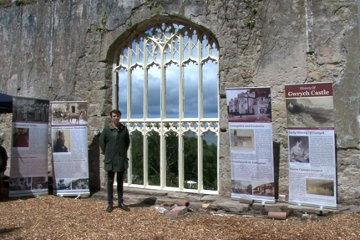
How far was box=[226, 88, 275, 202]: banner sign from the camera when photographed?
5711mm

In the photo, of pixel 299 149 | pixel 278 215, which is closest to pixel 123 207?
pixel 278 215

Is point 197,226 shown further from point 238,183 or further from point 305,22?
point 305,22

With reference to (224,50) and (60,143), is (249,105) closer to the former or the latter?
(224,50)

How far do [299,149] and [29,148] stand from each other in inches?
186

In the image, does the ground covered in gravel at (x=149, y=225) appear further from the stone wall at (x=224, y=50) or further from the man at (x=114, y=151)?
the stone wall at (x=224, y=50)

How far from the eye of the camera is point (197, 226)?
486 cm

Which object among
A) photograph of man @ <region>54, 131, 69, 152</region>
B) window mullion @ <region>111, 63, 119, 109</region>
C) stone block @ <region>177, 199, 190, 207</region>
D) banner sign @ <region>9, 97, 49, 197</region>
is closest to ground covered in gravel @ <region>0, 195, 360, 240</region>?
stone block @ <region>177, 199, 190, 207</region>

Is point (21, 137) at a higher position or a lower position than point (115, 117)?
lower

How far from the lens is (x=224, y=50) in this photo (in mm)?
6461

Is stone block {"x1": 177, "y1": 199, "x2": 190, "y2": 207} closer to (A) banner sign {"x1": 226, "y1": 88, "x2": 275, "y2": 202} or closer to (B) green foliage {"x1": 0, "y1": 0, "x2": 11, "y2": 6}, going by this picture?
(A) banner sign {"x1": 226, "y1": 88, "x2": 275, "y2": 202}

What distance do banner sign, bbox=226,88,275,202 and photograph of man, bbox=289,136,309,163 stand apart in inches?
12.2

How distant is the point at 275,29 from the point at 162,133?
2754 mm

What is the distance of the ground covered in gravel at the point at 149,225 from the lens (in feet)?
14.7

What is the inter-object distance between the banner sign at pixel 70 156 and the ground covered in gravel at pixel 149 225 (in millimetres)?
850
